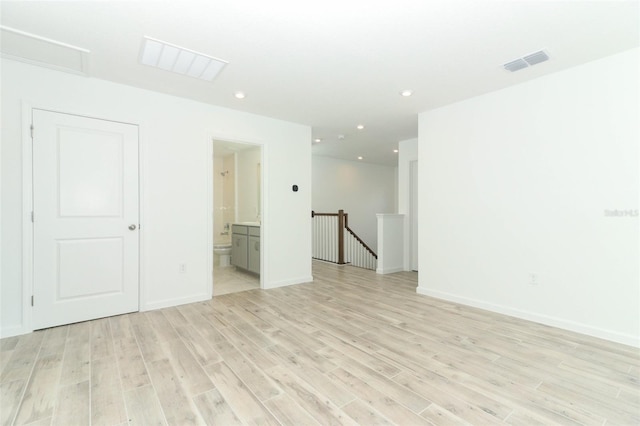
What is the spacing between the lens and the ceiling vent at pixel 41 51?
2.31m

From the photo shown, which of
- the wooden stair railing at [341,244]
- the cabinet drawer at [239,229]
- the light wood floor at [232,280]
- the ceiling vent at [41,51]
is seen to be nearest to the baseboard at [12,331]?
the light wood floor at [232,280]

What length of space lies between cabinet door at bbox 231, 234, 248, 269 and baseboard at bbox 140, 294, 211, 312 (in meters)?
1.41

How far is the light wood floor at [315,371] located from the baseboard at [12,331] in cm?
12

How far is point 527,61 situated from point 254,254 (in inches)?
167

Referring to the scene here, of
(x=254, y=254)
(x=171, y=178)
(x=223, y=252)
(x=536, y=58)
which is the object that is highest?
(x=536, y=58)

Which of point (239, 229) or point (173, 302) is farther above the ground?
point (239, 229)

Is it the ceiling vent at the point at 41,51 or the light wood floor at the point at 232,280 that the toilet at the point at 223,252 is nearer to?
the light wood floor at the point at 232,280

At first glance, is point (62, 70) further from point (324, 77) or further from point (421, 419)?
point (421, 419)

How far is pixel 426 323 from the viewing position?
299cm

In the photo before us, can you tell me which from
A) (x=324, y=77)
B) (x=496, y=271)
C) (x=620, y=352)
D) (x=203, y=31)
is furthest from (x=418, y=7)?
(x=620, y=352)

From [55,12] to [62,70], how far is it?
3.46 feet

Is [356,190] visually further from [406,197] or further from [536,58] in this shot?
[536,58]

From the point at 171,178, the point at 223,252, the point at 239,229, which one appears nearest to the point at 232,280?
the point at 239,229

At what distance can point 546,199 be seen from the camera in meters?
3.00
